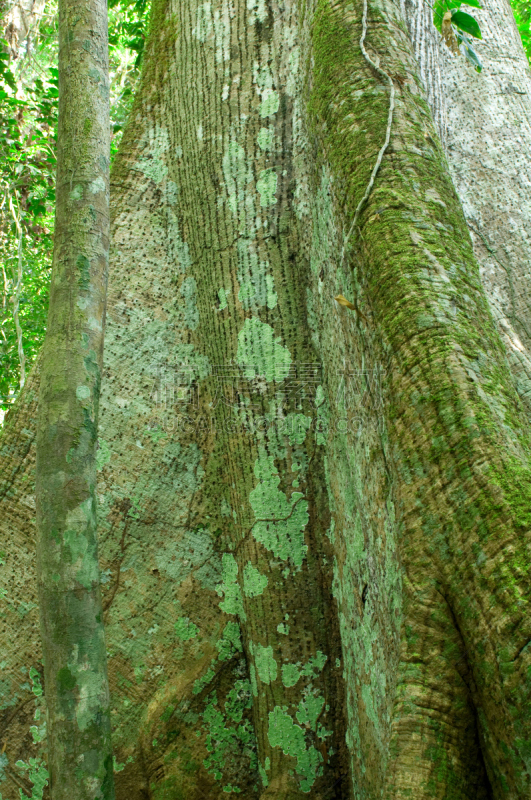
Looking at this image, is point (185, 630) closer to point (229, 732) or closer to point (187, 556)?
point (187, 556)

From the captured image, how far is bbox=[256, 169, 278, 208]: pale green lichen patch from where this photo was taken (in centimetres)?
225

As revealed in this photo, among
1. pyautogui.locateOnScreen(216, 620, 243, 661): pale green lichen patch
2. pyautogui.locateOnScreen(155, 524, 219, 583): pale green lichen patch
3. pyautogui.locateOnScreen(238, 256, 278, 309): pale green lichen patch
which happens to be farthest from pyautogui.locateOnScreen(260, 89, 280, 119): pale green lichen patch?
pyautogui.locateOnScreen(216, 620, 243, 661): pale green lichen patch

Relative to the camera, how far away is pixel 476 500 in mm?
1298

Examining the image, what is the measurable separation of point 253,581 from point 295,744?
19.4 inches

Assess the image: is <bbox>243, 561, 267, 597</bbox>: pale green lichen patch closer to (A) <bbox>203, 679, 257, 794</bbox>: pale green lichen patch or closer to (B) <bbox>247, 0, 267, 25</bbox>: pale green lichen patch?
(A) <bbox>203, 679, 257, 794</bbox>: pale green lichen patch

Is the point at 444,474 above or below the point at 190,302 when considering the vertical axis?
Result: below

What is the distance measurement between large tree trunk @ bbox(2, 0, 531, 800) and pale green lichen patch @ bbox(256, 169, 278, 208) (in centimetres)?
2

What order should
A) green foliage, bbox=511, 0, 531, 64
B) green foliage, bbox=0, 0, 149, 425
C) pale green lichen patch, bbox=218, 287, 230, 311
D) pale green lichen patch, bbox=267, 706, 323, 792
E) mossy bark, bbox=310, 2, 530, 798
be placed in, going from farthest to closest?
green foliage, bbox=511, 0, 531, 64
green foliage, bbox=0, 0, 149, 425
pale green lichen patch, bbox=218, 287, 230, 311
pale green lichen patch, bbox=267, 706, 323, 792
mossy bark, bbox=310, 2, 530, 798

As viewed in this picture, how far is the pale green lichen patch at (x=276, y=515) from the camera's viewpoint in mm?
2037

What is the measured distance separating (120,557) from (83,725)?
100 cm

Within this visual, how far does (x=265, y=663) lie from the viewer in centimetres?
200

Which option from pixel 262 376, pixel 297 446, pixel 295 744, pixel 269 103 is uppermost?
pixel 269 103

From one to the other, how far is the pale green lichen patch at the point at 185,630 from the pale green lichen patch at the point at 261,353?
2.81 feet

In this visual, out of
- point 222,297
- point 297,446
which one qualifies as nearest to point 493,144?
point 222,297
